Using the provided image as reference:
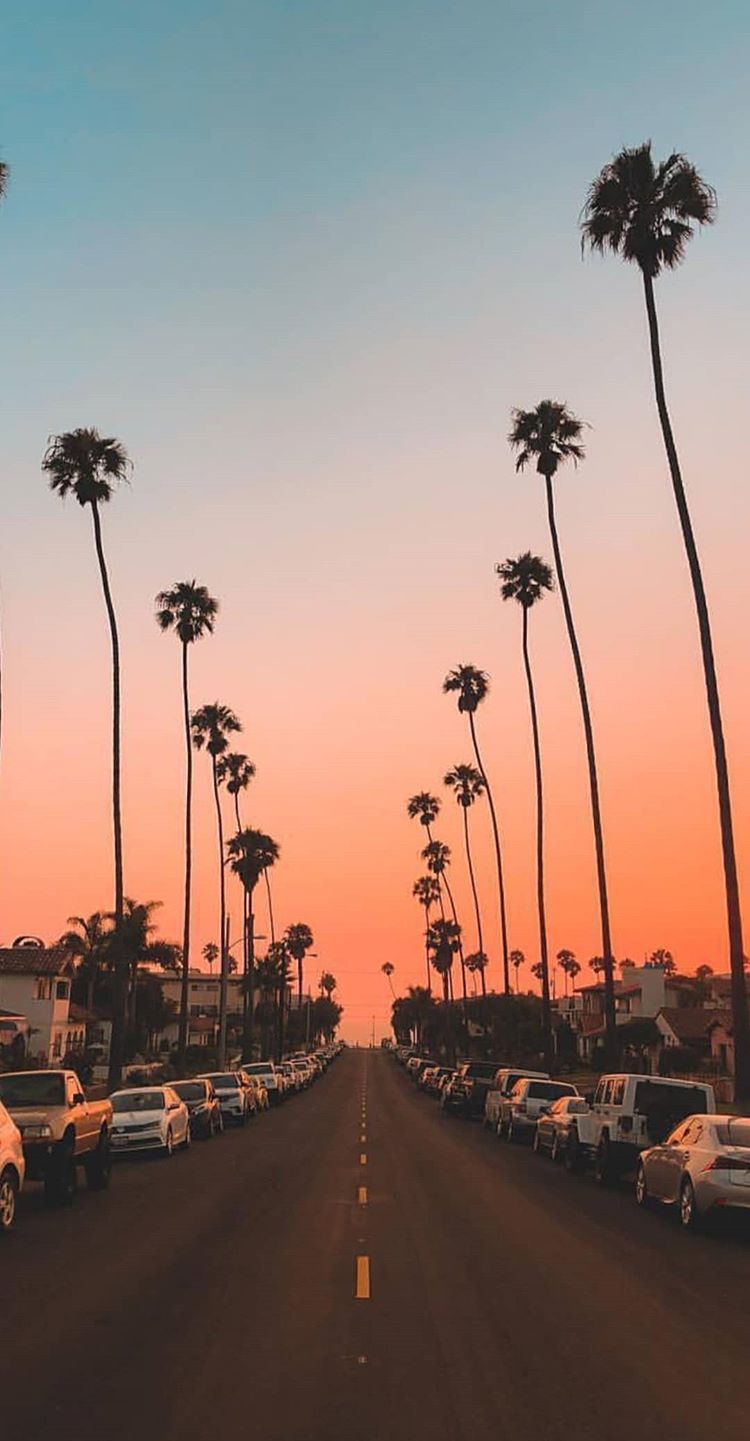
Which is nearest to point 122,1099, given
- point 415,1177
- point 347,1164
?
point 347,1164

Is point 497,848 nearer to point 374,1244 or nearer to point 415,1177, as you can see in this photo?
point 415,1177

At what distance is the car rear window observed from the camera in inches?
1338

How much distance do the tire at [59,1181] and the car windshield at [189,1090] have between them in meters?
17.1

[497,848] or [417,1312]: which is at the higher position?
[497,848]

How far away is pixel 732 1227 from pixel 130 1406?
11.2 metres

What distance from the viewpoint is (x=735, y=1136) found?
16.2 meters

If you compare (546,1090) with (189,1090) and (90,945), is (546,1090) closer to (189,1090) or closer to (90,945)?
(189,1090)

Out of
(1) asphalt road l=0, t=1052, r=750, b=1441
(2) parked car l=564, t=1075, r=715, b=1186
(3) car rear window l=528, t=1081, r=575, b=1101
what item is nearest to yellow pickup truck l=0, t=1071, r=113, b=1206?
(1) asphalt road l=0, t=1052, r=750, b=1441

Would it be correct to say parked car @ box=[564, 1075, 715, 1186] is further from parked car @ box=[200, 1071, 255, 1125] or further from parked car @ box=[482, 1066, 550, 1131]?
parked car @ box=[200, 1071, 255, 1125]

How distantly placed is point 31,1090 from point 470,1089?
27469 millimetres

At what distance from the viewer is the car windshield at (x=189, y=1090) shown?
35125 millimetres

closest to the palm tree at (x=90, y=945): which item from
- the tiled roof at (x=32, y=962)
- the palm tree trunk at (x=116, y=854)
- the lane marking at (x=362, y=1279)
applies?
the tiled roof at (x=32, y=962)

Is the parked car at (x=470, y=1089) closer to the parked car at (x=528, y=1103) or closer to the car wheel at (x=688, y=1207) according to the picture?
the parked car at (x=528, y=1103)

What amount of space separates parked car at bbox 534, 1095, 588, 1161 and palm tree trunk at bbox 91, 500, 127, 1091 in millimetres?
18495
